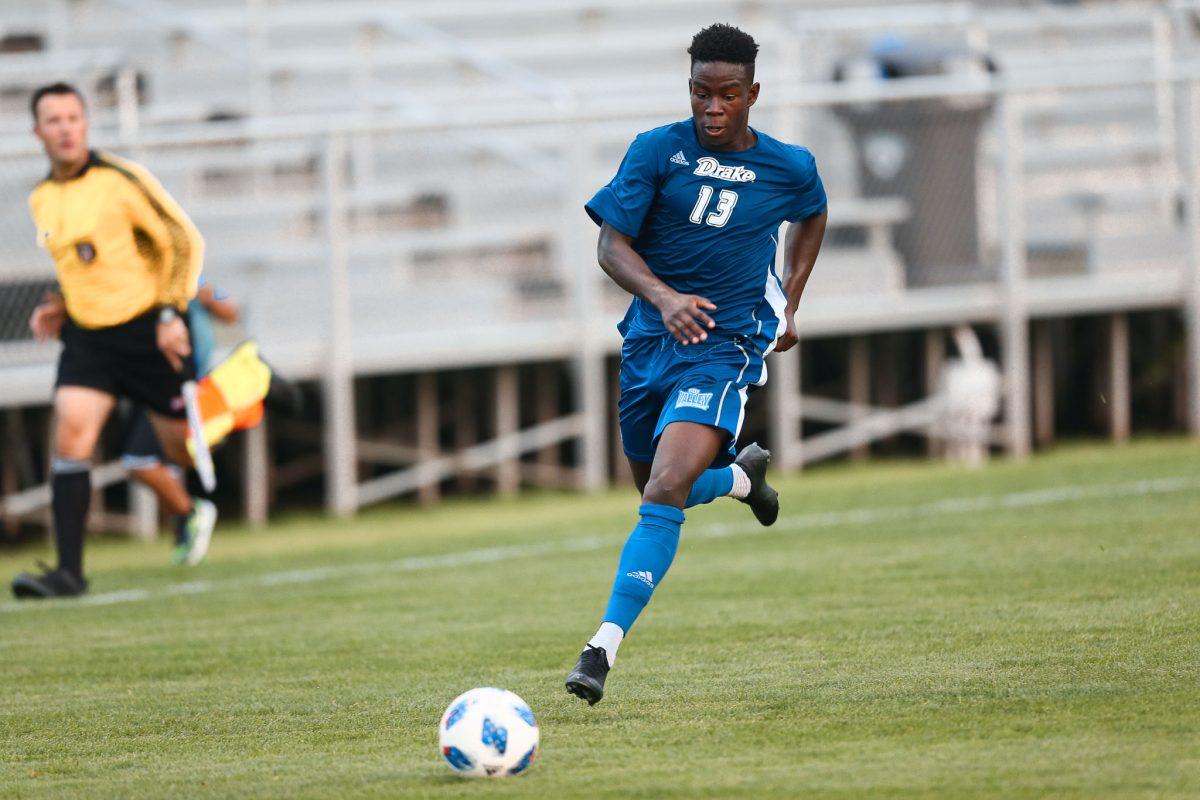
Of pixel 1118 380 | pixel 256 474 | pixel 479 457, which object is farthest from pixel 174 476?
pixel 1118 380

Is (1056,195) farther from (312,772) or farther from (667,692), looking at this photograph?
(312,772)

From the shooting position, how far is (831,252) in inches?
543

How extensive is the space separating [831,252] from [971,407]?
5.08 ft

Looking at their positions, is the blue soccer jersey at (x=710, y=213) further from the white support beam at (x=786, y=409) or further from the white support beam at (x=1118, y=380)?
the white support beam at (x=1118, y=380)

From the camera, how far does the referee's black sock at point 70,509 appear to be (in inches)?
358

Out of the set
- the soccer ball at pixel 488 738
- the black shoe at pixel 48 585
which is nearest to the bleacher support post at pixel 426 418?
the black shoe at pixel 48 585

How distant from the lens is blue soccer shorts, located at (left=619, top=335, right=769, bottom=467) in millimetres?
6102

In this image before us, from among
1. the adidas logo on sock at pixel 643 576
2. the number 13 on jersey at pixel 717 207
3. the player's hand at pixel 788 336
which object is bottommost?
the adidas logo on sock at pixel 643 576

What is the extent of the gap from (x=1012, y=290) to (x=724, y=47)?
814cm

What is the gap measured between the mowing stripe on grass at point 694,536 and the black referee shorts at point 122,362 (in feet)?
3.37

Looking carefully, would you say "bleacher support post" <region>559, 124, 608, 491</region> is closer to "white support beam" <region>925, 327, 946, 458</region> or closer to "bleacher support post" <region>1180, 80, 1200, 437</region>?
"white support beam" <region>925, 327, 946, 458</region>

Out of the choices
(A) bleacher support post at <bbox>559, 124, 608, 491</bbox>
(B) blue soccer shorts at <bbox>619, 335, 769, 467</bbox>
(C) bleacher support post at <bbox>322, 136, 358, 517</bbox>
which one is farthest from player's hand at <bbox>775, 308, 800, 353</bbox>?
(A) bleacher support post at <bbox>559, 124, 608, 491</bbox>

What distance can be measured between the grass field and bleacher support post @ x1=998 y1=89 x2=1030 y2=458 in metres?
2.23

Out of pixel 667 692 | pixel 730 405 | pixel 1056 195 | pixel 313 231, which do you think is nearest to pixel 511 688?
pixel 667 692
